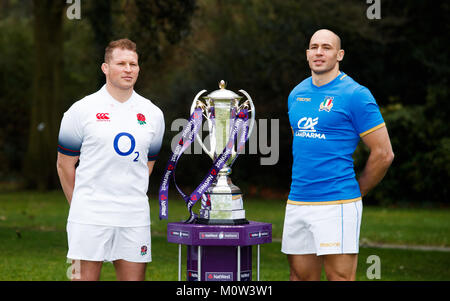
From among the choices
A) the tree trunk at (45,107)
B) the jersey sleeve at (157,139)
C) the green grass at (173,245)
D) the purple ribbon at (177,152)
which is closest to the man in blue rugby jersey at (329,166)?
the purple ribbon at (177,152)

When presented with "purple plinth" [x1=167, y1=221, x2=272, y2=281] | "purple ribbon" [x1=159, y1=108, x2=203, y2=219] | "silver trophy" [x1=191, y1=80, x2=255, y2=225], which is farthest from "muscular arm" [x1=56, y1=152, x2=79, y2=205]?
"silver trophy" [x1=191, y1=80, x2=255, y2=225]

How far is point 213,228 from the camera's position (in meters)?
5.57

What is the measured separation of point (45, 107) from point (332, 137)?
64.7 feet

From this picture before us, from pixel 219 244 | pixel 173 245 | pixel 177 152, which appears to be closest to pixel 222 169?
pixel 177 152

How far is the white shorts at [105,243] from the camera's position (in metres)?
5.08

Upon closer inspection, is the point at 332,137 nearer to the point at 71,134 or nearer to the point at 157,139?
the point at 157,139

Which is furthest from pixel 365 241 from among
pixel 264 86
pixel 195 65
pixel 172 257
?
pixel 195 65

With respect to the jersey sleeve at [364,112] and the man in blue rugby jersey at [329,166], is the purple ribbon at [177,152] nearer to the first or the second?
the man in blue rugby jersey at [329,166]

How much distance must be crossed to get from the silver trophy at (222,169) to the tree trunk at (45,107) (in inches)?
722

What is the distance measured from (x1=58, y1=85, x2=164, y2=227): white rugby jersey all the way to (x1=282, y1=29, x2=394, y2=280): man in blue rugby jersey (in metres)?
1.13

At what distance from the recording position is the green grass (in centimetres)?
1025

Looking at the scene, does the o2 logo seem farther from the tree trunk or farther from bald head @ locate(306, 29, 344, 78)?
the tree trunk

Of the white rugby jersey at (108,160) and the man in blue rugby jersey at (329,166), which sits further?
the man in blue rugby jersey at (329,166)

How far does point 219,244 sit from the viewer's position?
554cm
